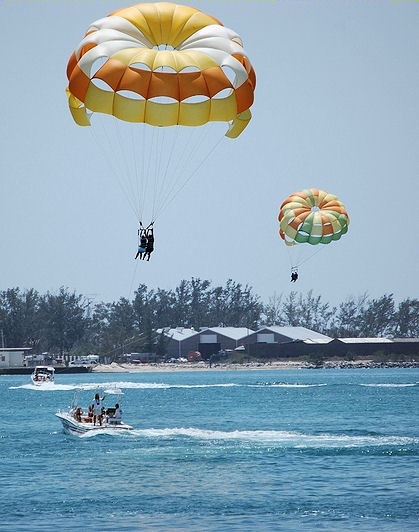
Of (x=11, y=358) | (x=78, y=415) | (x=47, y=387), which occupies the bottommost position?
(x=78, y=415)

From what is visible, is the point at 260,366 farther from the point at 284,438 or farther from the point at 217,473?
the point at 217,473

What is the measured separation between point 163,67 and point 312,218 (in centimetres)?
2223

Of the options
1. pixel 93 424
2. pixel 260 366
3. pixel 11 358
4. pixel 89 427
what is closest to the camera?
pixel 89 427

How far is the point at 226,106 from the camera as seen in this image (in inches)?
1161

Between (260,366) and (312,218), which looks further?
(260,366)

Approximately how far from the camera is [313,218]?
49312 millimetres

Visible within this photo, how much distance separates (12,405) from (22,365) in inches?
2621

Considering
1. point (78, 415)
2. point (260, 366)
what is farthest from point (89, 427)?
point (260, 366)

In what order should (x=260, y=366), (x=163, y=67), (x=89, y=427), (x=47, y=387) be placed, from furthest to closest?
(x=260, y=366), (x=47, y=387), (x=89, y=427), (x=163, y=67)

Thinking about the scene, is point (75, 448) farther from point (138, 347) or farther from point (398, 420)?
point (138, 347)

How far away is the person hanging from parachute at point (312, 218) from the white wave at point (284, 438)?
8170mm

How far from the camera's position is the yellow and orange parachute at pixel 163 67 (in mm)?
28469

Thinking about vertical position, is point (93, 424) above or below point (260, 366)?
below

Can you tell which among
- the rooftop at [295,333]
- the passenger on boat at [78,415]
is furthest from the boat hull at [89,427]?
the rooftop at [295,333]
